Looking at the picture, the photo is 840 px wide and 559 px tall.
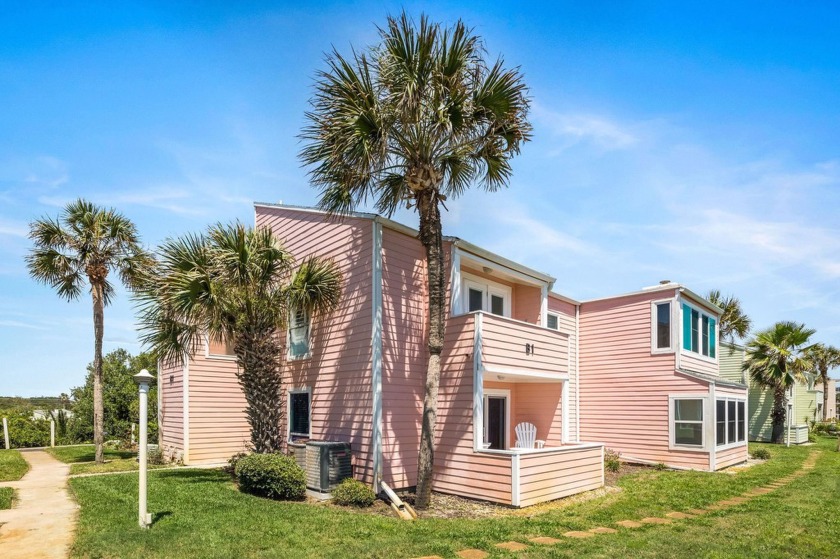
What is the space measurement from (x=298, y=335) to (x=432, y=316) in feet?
16.9

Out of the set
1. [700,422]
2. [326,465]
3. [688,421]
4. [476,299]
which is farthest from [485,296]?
[700,422]

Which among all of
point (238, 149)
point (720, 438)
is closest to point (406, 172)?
point (238, 149)

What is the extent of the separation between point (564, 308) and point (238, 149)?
1222 centimetres

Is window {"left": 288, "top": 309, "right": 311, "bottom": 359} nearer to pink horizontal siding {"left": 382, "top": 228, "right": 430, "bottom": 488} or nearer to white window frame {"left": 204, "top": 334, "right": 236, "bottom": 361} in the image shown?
pink horizontal siding {"left": 382, "top": 228, "right": 430, "bottom": 488}

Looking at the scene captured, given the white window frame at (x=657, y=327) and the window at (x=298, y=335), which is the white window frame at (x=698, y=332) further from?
the window at (x=298, y=335)

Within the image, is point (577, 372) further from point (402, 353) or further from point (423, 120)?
point (423, 120)

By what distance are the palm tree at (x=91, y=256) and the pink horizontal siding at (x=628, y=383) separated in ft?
50.1

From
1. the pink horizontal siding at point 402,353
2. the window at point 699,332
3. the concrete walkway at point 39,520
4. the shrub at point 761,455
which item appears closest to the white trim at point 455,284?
the pink horizontal siding at point 402,353

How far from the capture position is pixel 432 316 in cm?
1085

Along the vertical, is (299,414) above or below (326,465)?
above

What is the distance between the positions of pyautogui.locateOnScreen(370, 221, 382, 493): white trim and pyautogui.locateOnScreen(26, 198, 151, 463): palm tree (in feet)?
28.5

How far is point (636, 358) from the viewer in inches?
738

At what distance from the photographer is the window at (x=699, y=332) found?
18.6m

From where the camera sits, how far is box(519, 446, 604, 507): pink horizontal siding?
1097cm
